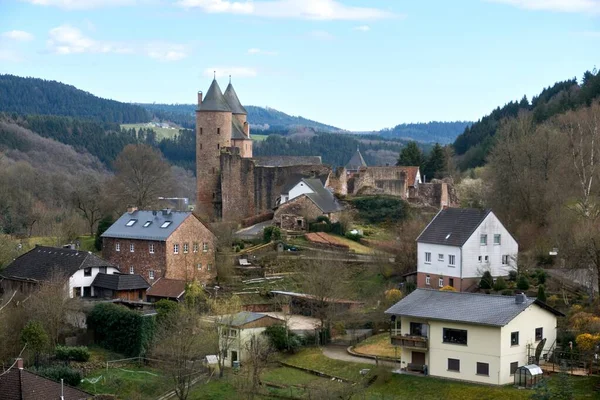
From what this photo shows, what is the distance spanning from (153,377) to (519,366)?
14.5 meters

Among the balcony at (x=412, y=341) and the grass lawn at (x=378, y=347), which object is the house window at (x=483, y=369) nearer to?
the balcony at (x=412, y=341)

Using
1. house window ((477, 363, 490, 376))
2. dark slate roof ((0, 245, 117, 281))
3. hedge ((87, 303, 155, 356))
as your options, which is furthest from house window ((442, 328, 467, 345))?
dark slate roof ((0, 245, 117, 281))

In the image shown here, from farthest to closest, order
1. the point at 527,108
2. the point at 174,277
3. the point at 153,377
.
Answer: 1. the point at 527,108
2. the point at 174,277
3. the point at 153,377

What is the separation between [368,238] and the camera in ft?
192

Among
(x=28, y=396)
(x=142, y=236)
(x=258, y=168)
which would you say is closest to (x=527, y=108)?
(x=258, y=168)

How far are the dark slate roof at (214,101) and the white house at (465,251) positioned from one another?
2479 centimetres

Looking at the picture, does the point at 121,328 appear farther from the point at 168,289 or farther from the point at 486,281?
the point at 486,281

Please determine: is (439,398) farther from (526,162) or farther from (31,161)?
(31,161)

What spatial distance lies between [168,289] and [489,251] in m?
15.5

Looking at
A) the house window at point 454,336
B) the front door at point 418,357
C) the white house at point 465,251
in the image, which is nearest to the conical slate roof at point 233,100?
the white house at point 465,251

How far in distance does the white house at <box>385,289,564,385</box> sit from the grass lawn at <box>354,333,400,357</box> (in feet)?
5.09

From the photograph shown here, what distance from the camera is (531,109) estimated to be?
11412 cm

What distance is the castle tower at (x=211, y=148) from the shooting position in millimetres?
67938

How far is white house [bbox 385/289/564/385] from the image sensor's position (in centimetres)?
3422
